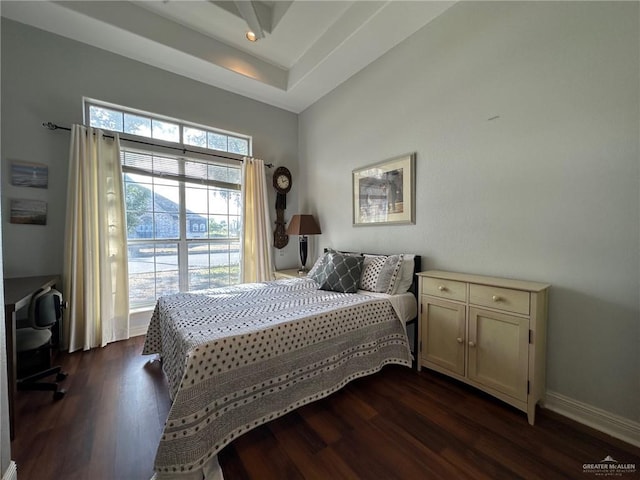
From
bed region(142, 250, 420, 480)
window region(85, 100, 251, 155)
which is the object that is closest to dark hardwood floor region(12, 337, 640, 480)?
Result: bed region(142, 250, 420, 480)

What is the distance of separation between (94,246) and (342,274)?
97.8 inches

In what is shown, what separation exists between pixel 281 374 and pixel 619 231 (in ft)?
6.87

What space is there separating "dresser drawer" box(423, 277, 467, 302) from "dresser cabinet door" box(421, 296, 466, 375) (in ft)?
0.15

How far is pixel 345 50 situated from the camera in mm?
2605

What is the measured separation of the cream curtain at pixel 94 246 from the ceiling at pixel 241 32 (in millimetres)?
932

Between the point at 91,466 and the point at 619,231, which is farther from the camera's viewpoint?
the point at 619,231

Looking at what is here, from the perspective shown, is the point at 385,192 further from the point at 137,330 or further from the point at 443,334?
the point at 137,330

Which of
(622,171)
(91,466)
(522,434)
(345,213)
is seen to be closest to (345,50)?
(345,213)

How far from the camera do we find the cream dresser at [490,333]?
1519 millimetres

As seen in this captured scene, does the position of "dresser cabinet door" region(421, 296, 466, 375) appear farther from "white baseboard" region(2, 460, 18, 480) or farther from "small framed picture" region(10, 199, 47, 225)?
"small framed picture" region(10, 199, 47, 225)

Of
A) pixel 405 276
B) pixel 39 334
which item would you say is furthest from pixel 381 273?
pixel 39 334

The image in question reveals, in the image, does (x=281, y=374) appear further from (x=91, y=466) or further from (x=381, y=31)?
(x=381, y=31)

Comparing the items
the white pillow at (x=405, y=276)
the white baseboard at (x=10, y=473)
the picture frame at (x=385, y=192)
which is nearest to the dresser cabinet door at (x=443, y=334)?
the white pillow at (x=405, y=276)

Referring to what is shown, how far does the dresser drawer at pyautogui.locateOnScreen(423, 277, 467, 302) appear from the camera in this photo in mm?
1807
